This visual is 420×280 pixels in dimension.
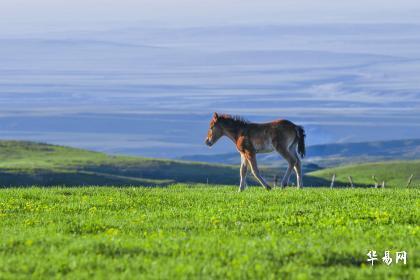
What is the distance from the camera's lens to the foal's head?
113 feet

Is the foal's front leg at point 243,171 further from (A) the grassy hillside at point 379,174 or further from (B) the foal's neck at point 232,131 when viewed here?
(A) the grassy hillside at point 379,174

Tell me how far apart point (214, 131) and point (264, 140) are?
7.30 feet

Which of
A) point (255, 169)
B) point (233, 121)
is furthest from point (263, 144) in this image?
point (233, 121)

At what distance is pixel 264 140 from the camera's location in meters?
33.3

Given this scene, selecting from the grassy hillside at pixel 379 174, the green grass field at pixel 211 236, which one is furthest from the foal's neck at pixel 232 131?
the grassy hillside at pixel 379 174

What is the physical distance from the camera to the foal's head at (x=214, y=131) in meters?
34.6

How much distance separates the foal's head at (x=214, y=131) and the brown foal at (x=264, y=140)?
0.23 metres

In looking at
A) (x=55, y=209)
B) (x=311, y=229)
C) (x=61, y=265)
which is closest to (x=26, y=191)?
(x=55, y=209)

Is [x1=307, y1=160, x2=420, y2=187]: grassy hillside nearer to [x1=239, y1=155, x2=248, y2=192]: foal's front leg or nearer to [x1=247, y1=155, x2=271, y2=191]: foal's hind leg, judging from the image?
[x1=239, y1=155, x2=248, y2=192]: foal's front leg

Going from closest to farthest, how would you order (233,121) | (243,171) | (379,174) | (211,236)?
(211,236)
(243,171)
(233,121)
(379,174)

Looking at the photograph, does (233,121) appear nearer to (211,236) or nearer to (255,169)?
(255,169)

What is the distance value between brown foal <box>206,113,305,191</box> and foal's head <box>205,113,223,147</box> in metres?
0.23

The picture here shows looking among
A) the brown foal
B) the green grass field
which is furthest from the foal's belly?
the green grass field

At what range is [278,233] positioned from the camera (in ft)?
69.3
